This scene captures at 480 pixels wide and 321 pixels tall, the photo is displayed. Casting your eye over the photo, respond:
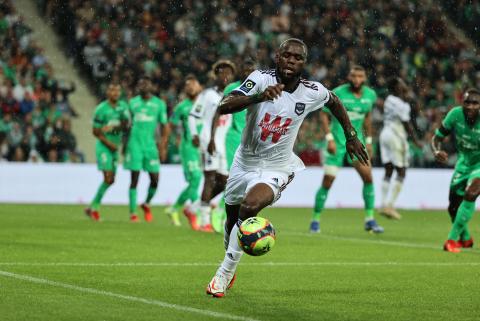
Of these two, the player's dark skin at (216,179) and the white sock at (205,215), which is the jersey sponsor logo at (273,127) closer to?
the player's dark skin at (216,179)

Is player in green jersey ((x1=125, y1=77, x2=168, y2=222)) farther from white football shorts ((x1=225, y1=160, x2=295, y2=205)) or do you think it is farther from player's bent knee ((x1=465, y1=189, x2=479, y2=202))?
white football shorts ((x1=225, y1=160, x2=295, y2=205))

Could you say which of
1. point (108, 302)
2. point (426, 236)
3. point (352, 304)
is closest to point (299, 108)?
point (352, 304)

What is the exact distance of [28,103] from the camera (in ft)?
83.3

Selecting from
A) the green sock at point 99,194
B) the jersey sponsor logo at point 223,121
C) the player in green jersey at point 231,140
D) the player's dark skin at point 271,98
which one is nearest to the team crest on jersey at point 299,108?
the player's dark skin at point 271,98

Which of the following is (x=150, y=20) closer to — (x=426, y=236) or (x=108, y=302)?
(x=426, y=236)

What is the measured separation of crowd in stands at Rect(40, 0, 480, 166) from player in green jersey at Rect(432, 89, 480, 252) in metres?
13.5

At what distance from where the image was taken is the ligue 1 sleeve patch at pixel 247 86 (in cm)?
861

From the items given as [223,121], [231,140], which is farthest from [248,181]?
[223,121]

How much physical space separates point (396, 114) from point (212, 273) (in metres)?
10.9

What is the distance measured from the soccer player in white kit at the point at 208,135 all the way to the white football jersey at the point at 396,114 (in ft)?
16.6

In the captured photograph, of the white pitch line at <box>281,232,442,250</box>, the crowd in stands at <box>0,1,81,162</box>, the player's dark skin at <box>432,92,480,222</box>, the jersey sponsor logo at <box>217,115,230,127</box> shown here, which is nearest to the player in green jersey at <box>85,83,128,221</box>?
the jersey sponsor logo at <box>217,115,230,127</box>

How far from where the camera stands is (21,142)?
24.0 metres

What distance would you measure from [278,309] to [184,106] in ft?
35.5

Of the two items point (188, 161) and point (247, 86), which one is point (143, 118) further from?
point (247, 86)
